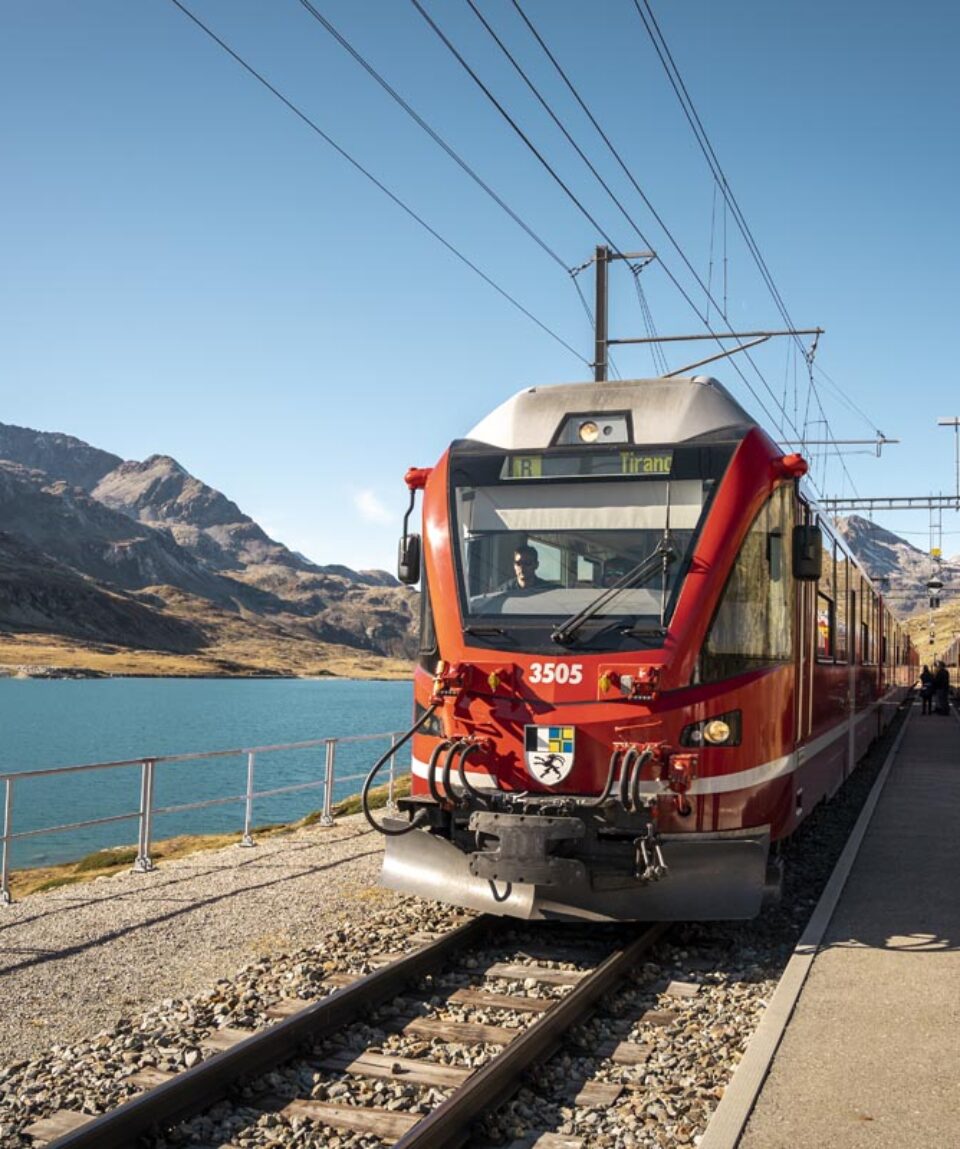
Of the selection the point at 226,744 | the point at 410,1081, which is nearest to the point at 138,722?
the point at 226,744

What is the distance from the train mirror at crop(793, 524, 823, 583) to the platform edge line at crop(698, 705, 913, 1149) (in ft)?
8.88

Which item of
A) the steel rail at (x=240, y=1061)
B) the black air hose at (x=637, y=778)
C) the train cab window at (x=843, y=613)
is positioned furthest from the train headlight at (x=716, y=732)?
the train cab window at (x=843, y=613)

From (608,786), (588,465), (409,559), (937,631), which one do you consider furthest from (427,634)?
(937,631)

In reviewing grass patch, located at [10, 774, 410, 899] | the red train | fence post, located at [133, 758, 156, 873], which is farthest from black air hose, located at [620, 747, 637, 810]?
grass patch, located at [10, 774, 410, 899]

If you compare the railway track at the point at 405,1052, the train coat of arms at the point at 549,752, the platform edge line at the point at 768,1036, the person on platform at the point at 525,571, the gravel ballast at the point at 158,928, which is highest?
the person on platform at the point at 525,571

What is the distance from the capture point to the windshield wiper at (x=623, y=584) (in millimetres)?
8961

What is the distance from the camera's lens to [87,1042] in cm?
672

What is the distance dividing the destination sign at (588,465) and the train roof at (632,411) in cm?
17

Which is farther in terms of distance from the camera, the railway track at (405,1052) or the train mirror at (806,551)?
the train mirror at (806,551)

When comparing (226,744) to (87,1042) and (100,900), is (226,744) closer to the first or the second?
(100,900)

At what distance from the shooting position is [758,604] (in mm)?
9422

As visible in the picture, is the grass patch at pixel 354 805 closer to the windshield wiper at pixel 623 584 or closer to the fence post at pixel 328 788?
the fence post at pixel 328 788

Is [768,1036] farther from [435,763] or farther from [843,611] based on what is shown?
[843,611]

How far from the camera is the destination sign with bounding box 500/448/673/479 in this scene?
959 centimetres
